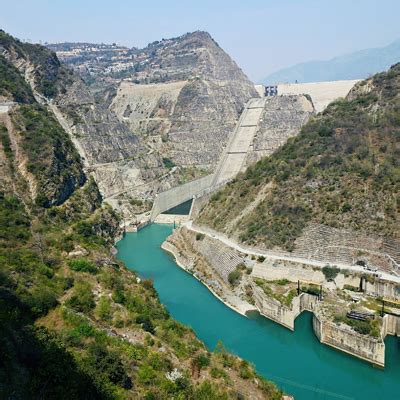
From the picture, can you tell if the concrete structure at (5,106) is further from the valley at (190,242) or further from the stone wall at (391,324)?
the stone wall at (391,324)

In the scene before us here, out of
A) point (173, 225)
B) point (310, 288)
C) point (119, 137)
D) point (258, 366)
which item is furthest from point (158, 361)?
point (119, 137)

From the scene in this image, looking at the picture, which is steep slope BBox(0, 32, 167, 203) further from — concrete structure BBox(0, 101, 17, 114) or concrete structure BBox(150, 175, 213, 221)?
concrete structure BBox(0, 101, 17, 114)

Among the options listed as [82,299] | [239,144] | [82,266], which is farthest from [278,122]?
[82,299]

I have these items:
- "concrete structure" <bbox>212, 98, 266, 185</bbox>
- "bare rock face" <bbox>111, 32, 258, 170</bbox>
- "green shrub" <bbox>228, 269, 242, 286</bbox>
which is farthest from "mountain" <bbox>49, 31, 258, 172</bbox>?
"green shrub" <bbox>228, 269, 242, 286</bbox>

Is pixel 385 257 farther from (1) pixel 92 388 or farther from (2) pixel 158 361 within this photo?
(1) pixel 92 388

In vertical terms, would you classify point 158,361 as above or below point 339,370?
below

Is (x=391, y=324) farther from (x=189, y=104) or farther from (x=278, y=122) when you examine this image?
(x=189, y=104)
